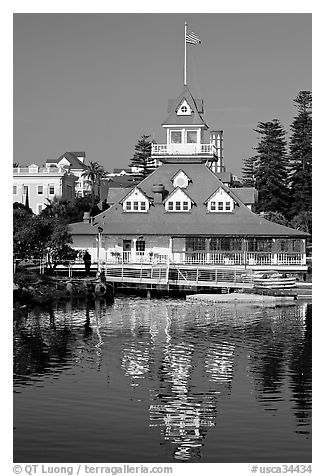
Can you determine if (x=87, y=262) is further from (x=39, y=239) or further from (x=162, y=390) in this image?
(x=162, y=390)

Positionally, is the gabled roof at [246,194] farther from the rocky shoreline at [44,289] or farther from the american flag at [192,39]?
the rocky shoreline at [44,289]

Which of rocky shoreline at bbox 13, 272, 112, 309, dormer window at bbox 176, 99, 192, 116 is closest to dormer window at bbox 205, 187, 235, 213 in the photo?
dormer window at bbox 176, 99, 192, 116

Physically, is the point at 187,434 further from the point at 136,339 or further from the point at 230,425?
the point at 136,339

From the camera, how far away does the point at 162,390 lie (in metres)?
23.4

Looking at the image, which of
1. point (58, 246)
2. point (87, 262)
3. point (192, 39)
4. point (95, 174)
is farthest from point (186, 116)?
point (95, 174)

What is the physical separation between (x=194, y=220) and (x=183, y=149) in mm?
7536

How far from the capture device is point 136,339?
32.3 metres

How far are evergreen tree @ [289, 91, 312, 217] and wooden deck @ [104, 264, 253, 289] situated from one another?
32490mm

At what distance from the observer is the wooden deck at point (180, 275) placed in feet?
162

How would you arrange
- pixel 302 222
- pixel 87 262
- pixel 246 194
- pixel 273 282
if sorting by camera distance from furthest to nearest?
pixel 302 222 < pixel 246 194 < pixel 87 262 < pixel 273 282

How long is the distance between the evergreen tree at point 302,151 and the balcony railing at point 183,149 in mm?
22159

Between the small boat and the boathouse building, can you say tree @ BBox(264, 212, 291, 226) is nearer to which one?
the boathouse building
